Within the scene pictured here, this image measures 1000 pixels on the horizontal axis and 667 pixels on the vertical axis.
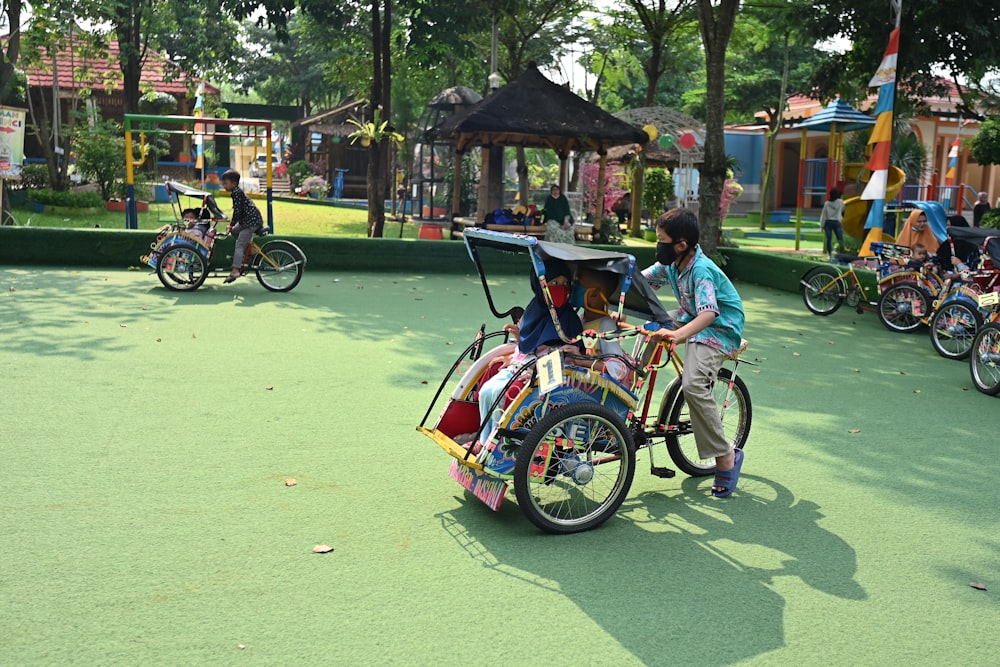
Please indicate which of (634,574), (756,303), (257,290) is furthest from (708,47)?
(634,574)

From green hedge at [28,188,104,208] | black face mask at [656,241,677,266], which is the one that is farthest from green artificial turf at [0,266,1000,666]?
green hedge at [28,188,104,208]

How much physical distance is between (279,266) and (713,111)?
7207 millimetres

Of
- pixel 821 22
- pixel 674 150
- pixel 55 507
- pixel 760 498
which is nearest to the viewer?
pixel 55 507

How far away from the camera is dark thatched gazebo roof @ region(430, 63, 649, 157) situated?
742 inches

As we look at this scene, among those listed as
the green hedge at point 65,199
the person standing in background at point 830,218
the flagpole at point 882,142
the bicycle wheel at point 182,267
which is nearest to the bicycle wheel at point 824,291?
the flagpole at point 882,142

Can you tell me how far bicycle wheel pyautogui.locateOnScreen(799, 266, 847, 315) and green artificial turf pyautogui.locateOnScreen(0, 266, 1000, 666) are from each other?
4430 mm

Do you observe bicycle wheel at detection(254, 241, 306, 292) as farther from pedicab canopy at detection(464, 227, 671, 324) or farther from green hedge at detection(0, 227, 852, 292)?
pedicab canopy at detection(464, 227, 671, 324)

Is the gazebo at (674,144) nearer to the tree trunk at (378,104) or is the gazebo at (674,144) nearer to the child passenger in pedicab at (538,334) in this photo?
the tree trunk at (378,104)

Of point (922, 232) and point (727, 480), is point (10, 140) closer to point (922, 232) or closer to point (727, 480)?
point (922, 232)

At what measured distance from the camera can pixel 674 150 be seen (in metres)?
27.2

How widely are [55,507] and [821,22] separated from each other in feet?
50.0

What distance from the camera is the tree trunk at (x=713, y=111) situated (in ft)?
49.7

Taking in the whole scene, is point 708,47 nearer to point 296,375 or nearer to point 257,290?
point 257,290

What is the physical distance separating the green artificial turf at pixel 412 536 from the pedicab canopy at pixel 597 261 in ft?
3.40
